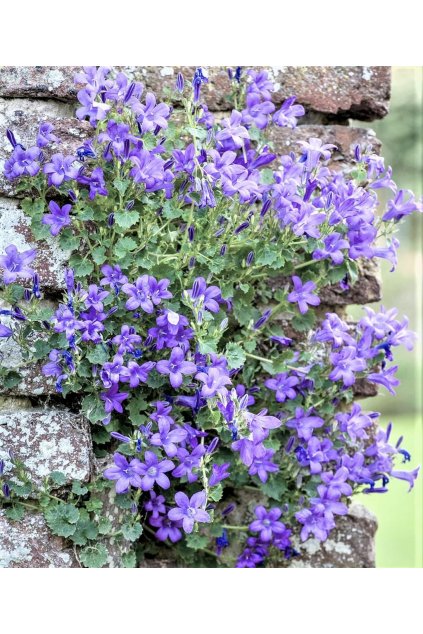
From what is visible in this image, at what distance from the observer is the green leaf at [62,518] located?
2.13 meters

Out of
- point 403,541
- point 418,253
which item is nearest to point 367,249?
point 403,541

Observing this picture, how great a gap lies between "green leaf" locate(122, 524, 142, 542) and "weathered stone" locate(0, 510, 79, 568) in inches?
5.8

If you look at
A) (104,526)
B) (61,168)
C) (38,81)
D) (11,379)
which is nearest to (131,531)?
(104,526)

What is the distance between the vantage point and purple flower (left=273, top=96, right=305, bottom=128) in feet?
7.92

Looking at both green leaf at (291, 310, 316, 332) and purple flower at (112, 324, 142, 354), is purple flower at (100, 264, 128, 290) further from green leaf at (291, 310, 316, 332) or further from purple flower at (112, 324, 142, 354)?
green leaf at (291, 310, 316, 332)

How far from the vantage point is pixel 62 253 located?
225cm

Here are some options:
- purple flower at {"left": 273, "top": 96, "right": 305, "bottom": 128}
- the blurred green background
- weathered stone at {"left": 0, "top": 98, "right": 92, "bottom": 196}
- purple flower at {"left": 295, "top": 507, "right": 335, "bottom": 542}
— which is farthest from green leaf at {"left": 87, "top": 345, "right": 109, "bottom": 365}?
the blurred green background

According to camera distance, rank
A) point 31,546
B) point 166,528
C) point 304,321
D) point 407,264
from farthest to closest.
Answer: point 407,264
point 304,321
point 166,528
point 31,546

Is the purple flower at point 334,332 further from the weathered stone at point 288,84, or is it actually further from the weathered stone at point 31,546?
the weathered stone at point 31,546

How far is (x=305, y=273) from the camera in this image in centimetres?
245

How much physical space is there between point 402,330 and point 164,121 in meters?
0.92

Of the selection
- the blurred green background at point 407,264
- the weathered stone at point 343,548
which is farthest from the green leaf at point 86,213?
the blurred green background at point 407,264

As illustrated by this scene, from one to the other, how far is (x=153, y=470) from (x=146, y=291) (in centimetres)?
45

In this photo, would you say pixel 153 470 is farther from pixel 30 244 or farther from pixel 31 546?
pixel 30 244
